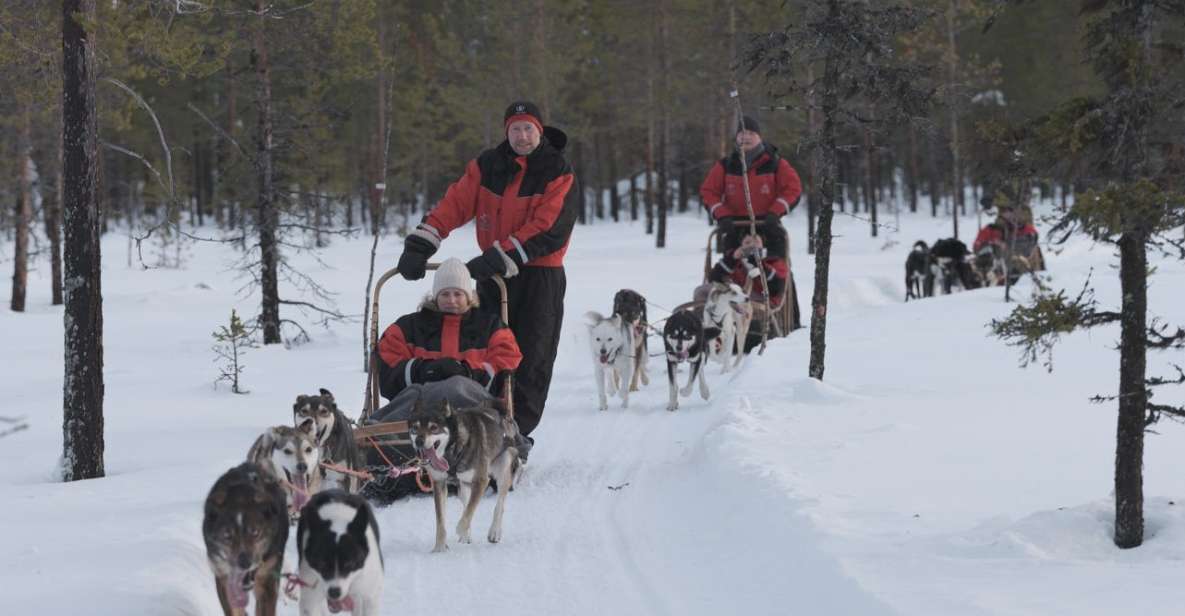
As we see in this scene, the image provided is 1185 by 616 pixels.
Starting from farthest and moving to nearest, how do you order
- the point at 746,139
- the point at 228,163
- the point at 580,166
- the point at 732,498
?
the point at 580,166
the point at 228,163
the point at 746,139
the point at 732,498

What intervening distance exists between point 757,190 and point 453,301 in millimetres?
6376

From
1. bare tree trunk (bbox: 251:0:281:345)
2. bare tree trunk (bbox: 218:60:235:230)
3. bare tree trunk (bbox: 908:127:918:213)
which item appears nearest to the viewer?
bare tree trunk (bbox: 251:0:281:345)

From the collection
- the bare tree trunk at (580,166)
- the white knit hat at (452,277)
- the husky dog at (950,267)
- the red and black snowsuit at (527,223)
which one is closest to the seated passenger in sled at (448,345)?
Answer: the white knit hat at (452,277)

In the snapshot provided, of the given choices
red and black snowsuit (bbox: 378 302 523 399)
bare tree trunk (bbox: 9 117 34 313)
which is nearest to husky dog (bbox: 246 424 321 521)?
red and black snowsuit (bbox: 378 302 523 399)

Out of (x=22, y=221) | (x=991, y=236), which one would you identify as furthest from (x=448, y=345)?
(x=991, y=236)

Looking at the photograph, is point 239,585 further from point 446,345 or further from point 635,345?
point 635,345

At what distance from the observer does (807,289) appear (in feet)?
66.7

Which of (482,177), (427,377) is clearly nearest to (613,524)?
(427,377)

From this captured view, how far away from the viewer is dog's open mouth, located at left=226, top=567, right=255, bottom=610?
3.42 metres

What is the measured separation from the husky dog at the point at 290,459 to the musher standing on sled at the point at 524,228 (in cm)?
234

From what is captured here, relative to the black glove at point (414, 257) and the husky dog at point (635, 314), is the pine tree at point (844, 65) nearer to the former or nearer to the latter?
the husky dog at point (635, 314)

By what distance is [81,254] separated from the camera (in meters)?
6.66

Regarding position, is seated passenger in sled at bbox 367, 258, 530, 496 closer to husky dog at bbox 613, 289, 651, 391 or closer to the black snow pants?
the black snow pants

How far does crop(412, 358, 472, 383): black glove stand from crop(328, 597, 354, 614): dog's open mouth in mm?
2897
